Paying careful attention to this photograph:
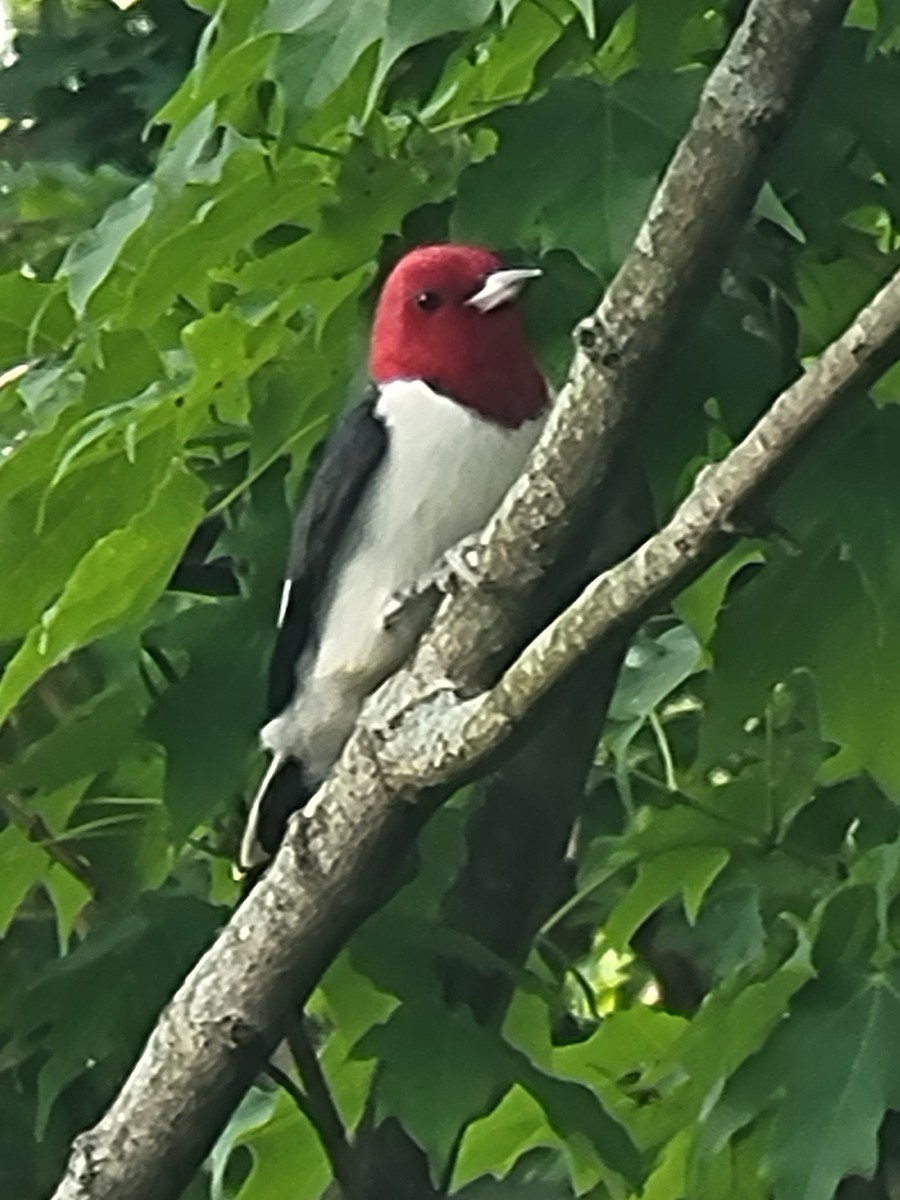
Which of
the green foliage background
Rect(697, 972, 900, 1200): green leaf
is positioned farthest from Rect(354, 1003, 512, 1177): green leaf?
Rect(697, 972, 900, 1200): green leaf

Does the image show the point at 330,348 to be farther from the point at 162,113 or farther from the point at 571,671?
the point at 571,671

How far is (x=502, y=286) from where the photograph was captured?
1118mm

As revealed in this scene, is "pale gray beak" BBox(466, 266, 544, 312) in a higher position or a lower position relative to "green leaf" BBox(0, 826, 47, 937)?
higher

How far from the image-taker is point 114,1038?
1.09 meters

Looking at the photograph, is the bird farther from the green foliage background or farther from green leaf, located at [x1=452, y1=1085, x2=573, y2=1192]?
green leaf, located at [x1=452, y1=1085, x2=573, y2=1192]

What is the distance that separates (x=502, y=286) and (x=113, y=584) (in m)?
0.33

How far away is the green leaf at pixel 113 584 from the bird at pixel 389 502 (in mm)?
200

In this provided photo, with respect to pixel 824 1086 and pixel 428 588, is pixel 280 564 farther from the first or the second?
pixel 824 1086

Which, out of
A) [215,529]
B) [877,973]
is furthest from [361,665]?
[877,973]

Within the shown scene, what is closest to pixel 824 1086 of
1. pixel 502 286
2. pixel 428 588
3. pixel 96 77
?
pixel 428 588

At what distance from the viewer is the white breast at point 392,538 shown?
3.92 ft

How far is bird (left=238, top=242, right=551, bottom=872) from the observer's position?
1.19 metres

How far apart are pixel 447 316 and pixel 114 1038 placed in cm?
52

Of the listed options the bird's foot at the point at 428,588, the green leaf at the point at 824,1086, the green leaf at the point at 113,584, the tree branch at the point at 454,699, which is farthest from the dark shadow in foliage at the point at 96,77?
the green leaf at the point at 824,1086
